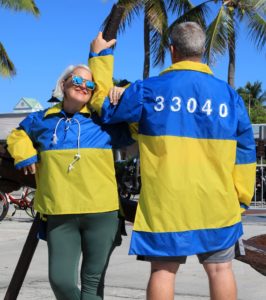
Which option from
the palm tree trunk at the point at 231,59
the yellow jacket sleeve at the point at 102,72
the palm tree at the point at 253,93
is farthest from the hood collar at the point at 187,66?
the palm tree at the point at 253,93

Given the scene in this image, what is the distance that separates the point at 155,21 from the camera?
824 inches

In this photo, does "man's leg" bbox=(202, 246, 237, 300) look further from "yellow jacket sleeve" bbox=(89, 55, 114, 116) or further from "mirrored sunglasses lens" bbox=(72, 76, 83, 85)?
"mirrored sunglasses lens" bbox=(72, 76, 83, 85)

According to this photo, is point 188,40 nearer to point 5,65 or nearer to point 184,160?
point 184,160

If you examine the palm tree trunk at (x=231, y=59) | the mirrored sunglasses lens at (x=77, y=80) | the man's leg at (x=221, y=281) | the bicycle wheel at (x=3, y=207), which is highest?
the palm tree trunk at (x=231, y=59)

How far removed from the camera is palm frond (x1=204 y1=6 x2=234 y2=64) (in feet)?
65.4

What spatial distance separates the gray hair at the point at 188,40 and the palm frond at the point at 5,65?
62.5 feet

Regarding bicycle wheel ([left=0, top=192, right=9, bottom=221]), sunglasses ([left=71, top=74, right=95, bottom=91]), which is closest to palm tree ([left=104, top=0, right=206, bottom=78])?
bicycle wheel ([left=0, top=192, right=9, bottom=221])

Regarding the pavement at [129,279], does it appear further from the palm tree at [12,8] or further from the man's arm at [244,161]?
the palm tree at [12,8]

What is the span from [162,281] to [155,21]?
19.0 metres

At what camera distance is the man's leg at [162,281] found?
269cm

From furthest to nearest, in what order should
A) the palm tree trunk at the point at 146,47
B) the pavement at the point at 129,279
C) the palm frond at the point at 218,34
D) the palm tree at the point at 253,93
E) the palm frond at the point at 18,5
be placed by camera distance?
1. the palm tree at the point at 253,93
2. the palm tree trunk at the point at 146,47
3. the palm frond at the point at 218,34
4. the palm frond at the point at 18,5
5. the pavement at the point at 129,279

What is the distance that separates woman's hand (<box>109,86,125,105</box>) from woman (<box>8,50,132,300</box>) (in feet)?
0.62

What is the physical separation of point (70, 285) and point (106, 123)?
0.83 m

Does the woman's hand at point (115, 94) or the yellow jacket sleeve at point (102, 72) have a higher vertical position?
the yellow jacket sleeve at point (102, 72)
